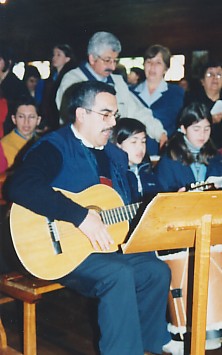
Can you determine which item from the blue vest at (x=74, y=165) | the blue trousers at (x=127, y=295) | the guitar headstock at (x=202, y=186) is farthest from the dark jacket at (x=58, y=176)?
the guitar headstock at (x=202, y=186)

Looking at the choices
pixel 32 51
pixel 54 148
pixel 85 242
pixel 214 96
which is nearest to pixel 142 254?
pixel 85 242

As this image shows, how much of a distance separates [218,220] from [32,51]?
672 centimetres

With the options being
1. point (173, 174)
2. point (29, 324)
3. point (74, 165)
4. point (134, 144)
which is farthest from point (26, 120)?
point (29, 324)

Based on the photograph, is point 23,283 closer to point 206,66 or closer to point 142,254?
point 142,254

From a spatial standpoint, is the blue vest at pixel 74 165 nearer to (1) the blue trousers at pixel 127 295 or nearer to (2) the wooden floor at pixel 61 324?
(1) the blue trousers at pixel 127 295

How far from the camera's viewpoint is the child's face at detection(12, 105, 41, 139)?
3.82 metres

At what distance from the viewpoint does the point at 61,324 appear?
307 centimetres

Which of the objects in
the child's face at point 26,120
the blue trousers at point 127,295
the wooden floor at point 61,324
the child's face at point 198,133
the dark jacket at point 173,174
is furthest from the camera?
the child's face at point 26,120

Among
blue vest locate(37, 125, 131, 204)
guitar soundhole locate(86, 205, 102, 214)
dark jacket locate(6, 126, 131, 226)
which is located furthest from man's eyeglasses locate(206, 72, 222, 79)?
guitar soundhole locate(86, 205, 102, 214)

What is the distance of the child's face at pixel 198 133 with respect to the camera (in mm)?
3301

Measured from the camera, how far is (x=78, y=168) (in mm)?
2531

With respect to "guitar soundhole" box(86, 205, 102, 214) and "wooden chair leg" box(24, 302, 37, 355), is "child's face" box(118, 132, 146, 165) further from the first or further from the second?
"wooden chair leg" box(24, 302, 37, 355)

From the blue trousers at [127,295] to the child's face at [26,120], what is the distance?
1.59 metres

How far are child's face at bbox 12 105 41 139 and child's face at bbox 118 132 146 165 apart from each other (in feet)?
2.90
